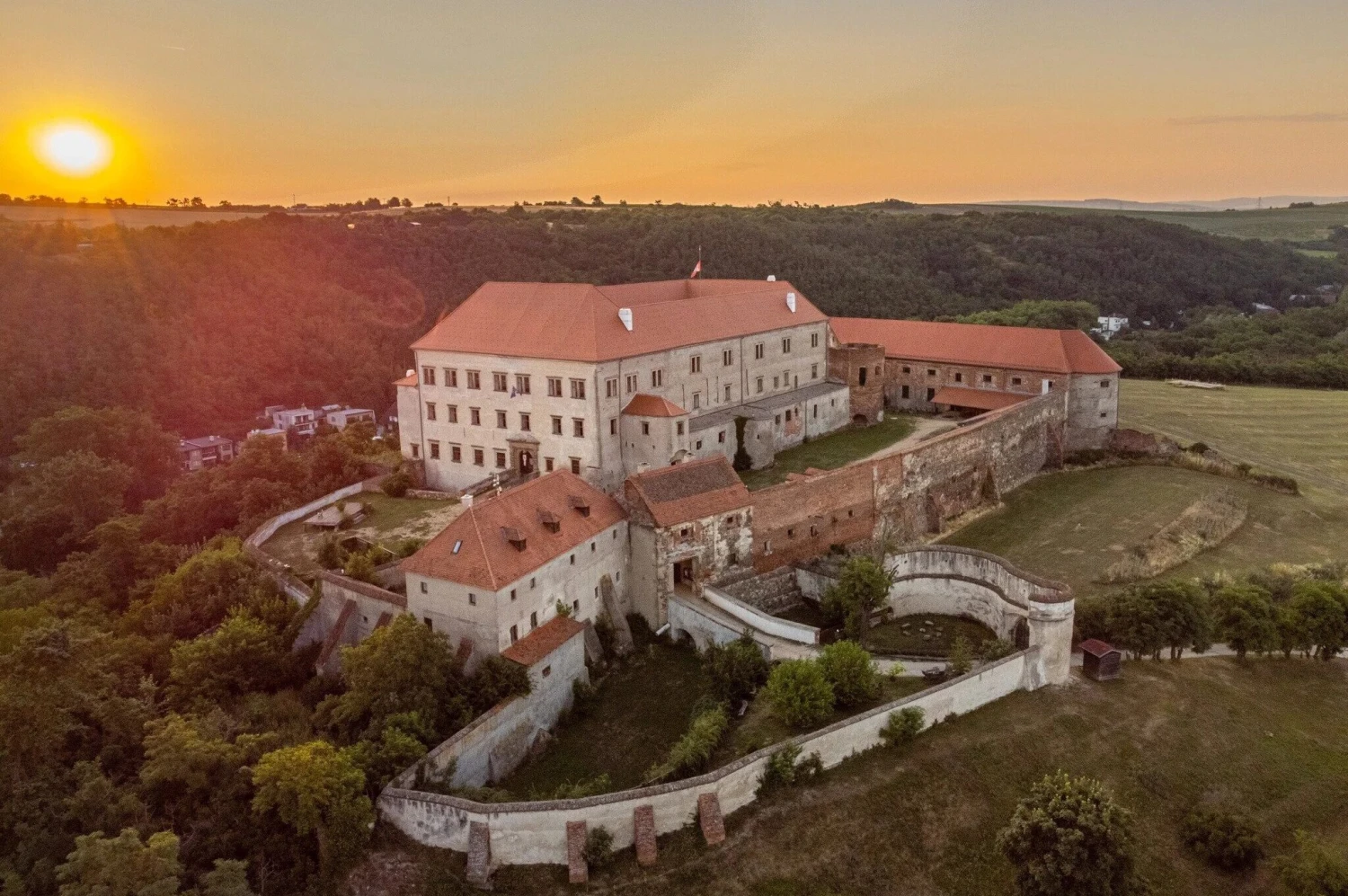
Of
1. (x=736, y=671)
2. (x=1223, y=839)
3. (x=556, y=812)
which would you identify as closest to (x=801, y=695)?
(x=736, y=671)

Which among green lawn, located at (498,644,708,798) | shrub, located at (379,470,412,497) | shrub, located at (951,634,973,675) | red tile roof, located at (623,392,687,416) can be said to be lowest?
green lawn, located at (498,644,708,798)

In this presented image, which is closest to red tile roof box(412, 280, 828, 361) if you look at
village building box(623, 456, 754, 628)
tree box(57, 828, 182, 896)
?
village building box(623, 456, 754, 628)

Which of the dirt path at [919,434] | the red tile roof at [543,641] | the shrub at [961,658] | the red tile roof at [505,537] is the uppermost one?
the red tile roof at [505,537]

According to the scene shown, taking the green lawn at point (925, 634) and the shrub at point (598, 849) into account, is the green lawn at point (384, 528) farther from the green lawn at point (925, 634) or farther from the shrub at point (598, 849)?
the green lawn at point (925, 634)

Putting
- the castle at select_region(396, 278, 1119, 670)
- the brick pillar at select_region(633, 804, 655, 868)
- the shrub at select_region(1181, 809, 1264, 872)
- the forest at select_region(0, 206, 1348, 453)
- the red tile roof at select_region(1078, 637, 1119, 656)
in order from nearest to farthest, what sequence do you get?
1. the shrub at select_region(1181, 809, 1264, 872)
2. the brick pillar at select_region(633, 804, 655, 868)
3. the red tile roof at select_region(1078, 637, 1119, 656)
4. the castle at select_region(396, 278, 1119, 670)
5. the forest at select_region(0, 206, 1348, 453)

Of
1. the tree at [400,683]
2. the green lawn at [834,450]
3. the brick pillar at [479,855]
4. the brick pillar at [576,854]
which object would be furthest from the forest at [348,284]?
the brick pillar at [576,854]

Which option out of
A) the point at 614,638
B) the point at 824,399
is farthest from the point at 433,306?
the point at 614,638

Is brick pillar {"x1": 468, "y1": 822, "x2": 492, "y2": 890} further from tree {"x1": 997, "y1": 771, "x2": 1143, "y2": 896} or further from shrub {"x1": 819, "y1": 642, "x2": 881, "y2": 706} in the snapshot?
tree {"x1": 997, "y1": 771, "x2": 1143, "y2": 896}

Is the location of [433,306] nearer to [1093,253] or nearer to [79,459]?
[79,459]
